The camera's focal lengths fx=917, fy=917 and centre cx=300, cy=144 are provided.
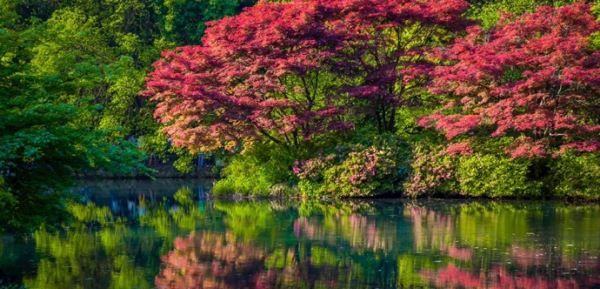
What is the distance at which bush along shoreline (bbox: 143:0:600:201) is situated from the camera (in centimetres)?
2856

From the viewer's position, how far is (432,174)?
30.3 metres

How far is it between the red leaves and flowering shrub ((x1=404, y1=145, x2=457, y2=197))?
1049 mm

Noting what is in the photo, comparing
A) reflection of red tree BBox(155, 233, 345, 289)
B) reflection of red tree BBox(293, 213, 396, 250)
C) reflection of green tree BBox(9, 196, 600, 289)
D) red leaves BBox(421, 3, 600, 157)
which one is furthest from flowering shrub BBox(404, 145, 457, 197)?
reflection of red tree BBox(155, 233, 345, 289)

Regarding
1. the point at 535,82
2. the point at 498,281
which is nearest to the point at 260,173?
the point at 535,82

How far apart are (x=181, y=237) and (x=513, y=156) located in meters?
12.1

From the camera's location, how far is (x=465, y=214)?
25172 millimetres

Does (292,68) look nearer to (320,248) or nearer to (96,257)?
(320,248)

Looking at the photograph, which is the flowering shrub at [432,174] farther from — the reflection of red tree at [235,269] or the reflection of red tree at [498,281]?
the reflection of red tree at [498,281]

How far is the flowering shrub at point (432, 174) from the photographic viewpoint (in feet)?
98.8

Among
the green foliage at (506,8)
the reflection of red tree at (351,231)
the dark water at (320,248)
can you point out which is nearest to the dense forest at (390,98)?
the dark water at (320,248)

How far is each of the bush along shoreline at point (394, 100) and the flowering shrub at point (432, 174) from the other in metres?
0.05

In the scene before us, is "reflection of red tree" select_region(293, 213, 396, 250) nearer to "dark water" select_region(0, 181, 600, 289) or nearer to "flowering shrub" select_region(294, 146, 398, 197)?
"dark water" select_region(0, 181, 600, 289)

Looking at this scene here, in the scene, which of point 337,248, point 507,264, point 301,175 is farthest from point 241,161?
point 507,264

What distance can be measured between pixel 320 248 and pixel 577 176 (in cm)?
1256
